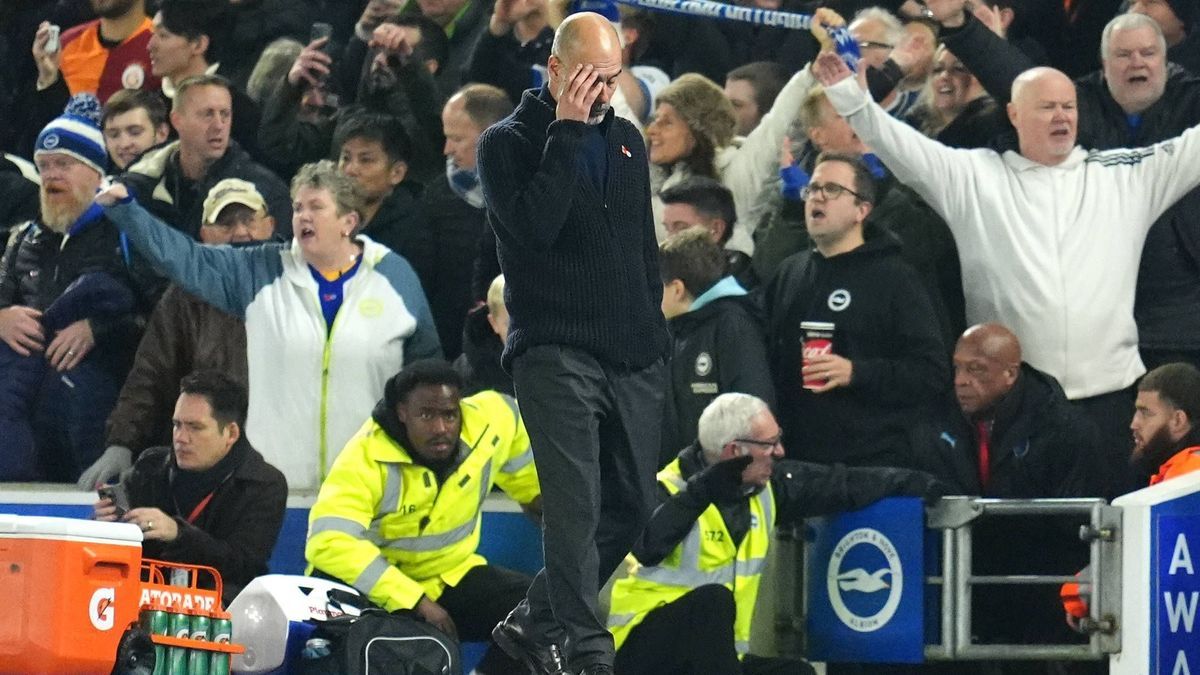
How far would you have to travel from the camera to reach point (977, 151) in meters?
9.91

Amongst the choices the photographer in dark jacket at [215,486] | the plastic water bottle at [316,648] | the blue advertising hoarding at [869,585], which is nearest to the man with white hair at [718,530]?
the blue advertising hoarding at [869,585]

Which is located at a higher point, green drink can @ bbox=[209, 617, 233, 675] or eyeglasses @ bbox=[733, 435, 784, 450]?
eyeglasses @ bbox=[733, 435, 784, 450]

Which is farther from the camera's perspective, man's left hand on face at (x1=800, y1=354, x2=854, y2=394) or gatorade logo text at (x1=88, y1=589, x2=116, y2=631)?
man's left hand on face at (x1=800, y1=354, x2=854, y2=394)

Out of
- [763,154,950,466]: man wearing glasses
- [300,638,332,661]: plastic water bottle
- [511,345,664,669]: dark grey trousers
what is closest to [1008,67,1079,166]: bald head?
→ [763,154,950,466]: man wearing glasses

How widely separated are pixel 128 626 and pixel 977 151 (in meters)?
4.24

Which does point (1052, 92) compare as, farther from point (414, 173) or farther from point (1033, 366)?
point (414, 173)

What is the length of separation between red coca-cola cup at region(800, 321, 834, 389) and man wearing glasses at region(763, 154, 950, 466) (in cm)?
1

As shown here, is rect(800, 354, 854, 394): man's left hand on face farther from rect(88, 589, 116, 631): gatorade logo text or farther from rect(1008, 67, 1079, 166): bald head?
rect(88, 589, 116, 631): gatorade logo text

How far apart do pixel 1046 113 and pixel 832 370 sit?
1498 millimetres

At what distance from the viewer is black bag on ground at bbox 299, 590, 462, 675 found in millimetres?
7992

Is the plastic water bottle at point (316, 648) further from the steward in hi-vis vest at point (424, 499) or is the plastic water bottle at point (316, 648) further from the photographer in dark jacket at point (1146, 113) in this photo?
the photographer in dark jacket at point (1146, 113)

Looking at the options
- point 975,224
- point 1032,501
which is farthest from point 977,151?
point 1032,501

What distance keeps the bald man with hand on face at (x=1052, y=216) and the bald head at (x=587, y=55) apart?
3.40m

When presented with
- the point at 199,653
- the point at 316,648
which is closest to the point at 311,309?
the point at 316,648
